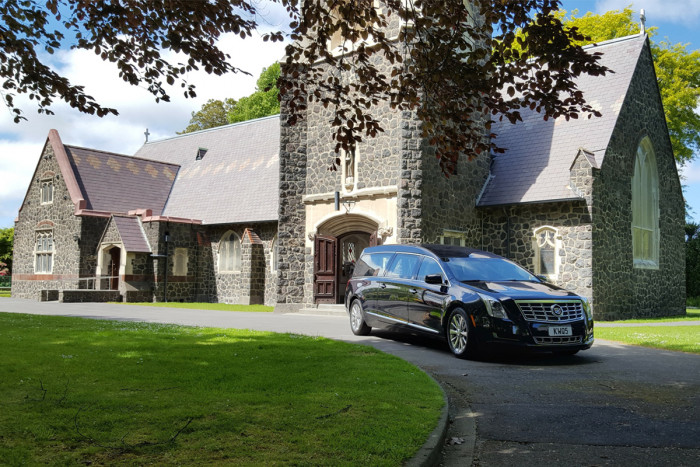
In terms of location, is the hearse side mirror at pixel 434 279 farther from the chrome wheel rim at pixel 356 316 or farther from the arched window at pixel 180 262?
the arched window at pixel 180 262

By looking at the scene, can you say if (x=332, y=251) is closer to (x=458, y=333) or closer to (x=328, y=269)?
(x=328, y=269)

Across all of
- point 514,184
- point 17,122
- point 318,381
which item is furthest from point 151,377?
point 514,184

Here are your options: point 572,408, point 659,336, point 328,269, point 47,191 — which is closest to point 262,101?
point 47,191

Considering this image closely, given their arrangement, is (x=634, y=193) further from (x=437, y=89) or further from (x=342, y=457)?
(x=342, y=457)

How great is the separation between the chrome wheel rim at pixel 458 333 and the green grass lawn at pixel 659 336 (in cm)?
443

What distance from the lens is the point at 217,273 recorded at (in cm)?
3130

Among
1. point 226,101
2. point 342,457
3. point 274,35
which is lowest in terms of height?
point 342,457

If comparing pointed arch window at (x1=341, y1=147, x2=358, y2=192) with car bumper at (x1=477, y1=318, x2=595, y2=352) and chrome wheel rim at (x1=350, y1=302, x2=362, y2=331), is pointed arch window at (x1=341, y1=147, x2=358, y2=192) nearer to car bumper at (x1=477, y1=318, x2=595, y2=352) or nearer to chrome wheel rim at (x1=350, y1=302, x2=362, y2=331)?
chrome wheel rim at (x1=350, y1=302, x2=362, y2=331)

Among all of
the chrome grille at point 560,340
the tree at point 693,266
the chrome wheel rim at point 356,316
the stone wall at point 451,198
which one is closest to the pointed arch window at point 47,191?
the stone wall at point 451,198

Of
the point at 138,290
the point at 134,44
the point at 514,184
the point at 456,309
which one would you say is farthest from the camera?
the point at 138,290

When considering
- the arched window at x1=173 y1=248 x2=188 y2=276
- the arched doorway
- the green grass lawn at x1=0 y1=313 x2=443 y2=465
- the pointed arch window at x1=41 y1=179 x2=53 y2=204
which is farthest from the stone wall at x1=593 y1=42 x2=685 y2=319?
the pointed arch window at x1=41 y1=179 x2=53 y2=204

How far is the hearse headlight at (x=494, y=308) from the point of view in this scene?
9711 mm

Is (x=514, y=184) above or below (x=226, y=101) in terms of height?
below

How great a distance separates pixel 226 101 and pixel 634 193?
36.6 meters
